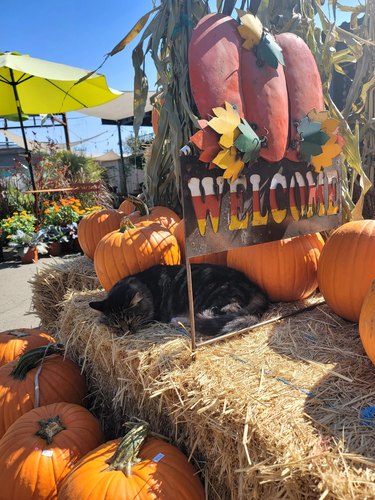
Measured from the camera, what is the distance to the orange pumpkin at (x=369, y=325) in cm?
121

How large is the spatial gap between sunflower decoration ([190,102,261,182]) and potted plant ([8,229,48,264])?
6.07 meters

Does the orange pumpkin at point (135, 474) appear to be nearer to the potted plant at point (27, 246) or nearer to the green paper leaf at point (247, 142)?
the green paper leaf at point (247, 142)

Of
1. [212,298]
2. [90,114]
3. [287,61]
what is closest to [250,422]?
[212,298]

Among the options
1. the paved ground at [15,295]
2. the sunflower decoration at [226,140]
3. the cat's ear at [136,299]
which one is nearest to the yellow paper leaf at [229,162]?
the sunflower decoration at [226,140]

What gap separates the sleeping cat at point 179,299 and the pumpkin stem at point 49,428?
1.64 feet

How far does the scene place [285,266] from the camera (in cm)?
190

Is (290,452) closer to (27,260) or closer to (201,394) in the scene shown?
(201,394)

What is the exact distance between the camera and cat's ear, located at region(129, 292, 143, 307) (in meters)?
1.83

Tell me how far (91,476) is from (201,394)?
481mm

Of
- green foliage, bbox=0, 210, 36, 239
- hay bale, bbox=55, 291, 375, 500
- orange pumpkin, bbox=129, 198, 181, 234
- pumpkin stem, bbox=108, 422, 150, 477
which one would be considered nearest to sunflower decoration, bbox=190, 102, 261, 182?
hay bale, bbox=55, 291, 375, 500

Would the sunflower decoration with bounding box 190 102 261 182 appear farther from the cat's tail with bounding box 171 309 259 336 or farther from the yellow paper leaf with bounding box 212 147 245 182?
the cat's tail with bounding box 171 309 259 336

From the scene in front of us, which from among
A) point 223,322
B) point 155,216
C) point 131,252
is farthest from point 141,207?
point 223,322

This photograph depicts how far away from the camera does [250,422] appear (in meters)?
1.04

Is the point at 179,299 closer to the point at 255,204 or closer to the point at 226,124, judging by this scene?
the point at 255,204
